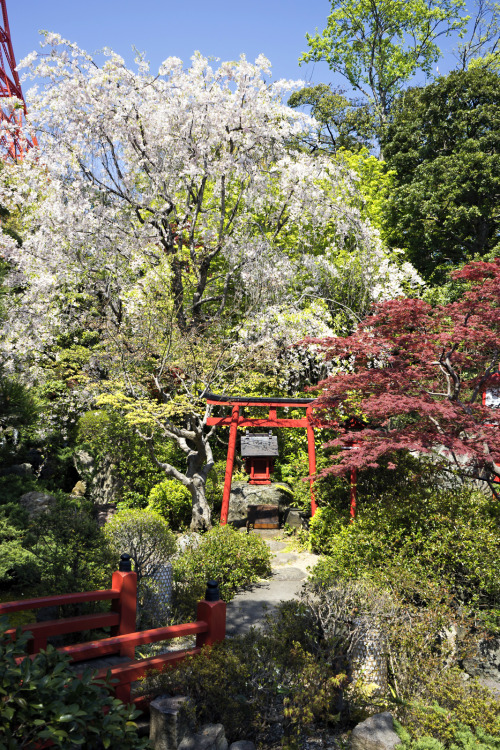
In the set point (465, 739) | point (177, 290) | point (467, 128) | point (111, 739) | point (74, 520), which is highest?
point (467, 128)

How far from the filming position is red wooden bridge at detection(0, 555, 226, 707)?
4.05 meters

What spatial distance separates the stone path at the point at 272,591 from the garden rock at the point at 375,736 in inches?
77.9

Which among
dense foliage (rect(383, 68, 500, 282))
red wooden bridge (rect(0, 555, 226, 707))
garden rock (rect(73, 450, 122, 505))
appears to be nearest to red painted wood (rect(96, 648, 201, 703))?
red wooden bridge (rect(0, 555, 226, 707))

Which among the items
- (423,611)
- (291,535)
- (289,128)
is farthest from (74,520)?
(289,128)

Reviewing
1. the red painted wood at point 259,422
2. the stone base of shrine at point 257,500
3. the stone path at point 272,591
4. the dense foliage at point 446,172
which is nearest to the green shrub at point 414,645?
the stone path at point 272,591

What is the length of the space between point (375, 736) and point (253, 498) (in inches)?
304

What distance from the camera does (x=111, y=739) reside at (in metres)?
3.17

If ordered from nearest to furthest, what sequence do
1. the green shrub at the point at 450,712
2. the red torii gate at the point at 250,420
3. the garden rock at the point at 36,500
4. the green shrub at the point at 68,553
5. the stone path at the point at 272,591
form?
the green shrub at the point at 450,712 → the green shrub at the point at 68,553 → the stone path at the point at 272,591 → the garden rock at the point at 36,500 → the red torii gate at the point at 250,420

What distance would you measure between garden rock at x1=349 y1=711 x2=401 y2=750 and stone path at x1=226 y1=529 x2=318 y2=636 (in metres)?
1.98

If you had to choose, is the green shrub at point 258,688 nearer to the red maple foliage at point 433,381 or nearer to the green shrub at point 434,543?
the green shrub at point 434,543

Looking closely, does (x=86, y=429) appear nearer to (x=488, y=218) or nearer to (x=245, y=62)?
(x=245, y=62)

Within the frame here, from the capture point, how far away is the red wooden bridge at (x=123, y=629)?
13.3 ft

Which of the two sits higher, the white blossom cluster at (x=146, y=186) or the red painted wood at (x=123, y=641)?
the white blossom cluster at (x=146, y=186)

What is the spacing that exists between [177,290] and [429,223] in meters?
10.4
